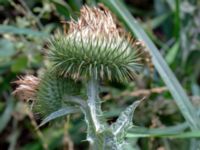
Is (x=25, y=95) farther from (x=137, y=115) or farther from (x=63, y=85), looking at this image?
(x=137, y=115)

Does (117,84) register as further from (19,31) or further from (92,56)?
(92,56)

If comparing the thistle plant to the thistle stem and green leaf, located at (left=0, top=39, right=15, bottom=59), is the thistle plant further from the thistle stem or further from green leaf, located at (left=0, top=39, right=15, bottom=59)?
green leaf, located at (left=0, top=39, right=15, bottom=59)

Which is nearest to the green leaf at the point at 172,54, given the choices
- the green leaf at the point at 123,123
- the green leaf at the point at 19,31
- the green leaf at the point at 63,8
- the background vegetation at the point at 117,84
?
the background vegetation at the point at 117,84

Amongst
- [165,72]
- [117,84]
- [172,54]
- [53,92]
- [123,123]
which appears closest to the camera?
[123,123]

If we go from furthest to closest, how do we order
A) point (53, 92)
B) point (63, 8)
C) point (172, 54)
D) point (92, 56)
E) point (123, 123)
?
point (172, 54)
point (63, 8)
point (53, 92)
point (92, 56)
point (123, 123)

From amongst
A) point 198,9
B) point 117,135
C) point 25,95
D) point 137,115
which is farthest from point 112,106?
point 117,135

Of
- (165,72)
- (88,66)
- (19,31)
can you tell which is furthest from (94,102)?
(19,31)

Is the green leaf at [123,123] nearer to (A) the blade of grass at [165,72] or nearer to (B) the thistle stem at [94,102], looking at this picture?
(B) the thistle stem at [94,102]
